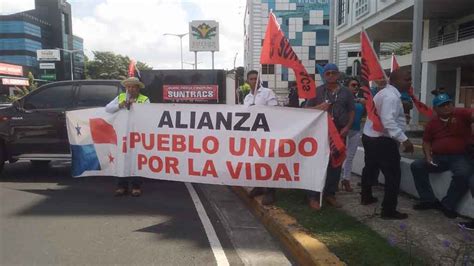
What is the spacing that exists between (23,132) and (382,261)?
6928 millimetres

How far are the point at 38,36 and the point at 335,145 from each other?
8899 cm

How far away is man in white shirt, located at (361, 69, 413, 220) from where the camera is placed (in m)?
5.12

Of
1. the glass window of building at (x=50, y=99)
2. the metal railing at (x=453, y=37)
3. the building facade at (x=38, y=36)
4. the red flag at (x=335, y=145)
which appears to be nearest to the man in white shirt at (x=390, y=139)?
the red flag at (x=335, y=145)

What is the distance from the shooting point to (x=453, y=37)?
25328 mm

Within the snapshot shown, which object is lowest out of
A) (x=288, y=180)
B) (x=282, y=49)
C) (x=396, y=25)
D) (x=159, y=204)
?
(x=159, y=204)

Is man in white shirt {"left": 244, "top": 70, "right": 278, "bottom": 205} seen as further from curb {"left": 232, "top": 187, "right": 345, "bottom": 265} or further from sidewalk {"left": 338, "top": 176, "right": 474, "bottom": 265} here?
sidewalk {"left": 338, "top": 176, "right": 474, "bottom": 265}

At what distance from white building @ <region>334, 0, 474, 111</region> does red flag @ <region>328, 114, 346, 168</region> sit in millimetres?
12658

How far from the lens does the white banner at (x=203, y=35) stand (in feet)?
83.9

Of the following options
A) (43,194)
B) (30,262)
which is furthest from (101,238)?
(43,194)

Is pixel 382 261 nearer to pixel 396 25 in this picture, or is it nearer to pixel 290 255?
pixel 290 255

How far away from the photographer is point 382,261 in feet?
13.1

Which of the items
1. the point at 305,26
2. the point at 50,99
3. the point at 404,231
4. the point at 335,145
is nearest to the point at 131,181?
the point at 50,99

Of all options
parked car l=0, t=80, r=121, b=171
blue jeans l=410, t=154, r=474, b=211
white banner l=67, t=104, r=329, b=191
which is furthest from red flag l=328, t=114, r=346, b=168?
parked car l=0, t=80, r=121, b=171

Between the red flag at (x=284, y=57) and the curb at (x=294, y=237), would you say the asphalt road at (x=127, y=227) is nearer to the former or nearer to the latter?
the curb at (x=294, y=237)
